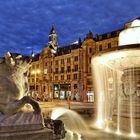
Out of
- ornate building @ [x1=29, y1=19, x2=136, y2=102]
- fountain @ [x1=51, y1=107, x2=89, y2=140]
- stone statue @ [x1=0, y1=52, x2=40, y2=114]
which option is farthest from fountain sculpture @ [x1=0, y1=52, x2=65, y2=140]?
ornate building @ [x1=29, y1=19, x2=136, y2=102]

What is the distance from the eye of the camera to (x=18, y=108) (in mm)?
6215

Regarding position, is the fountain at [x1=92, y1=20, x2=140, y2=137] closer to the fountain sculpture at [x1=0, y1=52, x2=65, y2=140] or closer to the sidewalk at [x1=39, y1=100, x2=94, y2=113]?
the fountain sculpture at [x1=0, y1=52, x2=65, y2=140]

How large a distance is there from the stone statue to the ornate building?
153ft

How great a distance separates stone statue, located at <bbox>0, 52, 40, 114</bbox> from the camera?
6207mm

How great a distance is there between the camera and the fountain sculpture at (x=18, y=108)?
5566 mm

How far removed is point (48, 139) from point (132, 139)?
5.34 meters

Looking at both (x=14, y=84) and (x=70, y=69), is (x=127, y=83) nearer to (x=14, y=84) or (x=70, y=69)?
(x=14, y=84)

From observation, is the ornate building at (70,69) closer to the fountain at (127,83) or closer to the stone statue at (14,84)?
the fountain at (127,83)

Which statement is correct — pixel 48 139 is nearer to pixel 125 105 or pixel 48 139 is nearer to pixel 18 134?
pixel 18 134

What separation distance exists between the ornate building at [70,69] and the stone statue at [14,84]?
153 ft

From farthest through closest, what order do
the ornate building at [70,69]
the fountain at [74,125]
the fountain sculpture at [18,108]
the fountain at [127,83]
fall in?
the ornate building at [70,69] → the fountain at [127,83] → the fountain at [74,125] → the fountain sculpture at [18,108]

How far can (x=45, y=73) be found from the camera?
8069 cm

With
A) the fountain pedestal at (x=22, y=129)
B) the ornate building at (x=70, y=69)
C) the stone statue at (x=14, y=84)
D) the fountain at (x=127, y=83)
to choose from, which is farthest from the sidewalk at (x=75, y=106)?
the fountain pedestal at (x=22, y=129)

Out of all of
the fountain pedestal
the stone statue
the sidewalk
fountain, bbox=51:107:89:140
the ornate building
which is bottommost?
the sidewalk
